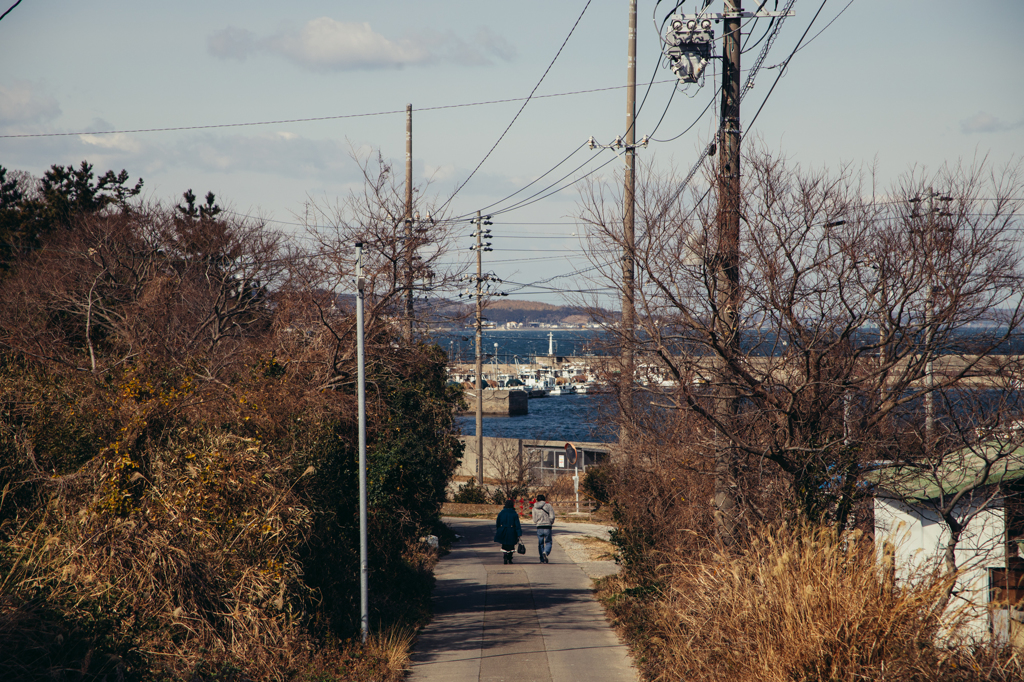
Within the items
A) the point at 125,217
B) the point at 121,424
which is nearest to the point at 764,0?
the point at 121,424

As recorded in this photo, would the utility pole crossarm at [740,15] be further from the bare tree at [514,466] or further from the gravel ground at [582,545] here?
the bare tree at [514,466]

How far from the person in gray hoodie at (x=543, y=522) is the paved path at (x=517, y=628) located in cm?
37

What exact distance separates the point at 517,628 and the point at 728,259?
656cm

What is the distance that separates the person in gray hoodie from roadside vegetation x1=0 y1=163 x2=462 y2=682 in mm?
2641

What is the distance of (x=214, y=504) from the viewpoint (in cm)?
984

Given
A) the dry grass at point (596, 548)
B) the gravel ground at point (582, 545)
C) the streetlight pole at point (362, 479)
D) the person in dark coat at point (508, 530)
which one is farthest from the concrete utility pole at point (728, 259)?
the dry grass at point (596, 548)

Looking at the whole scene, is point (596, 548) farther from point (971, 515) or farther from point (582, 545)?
point (971, 515)

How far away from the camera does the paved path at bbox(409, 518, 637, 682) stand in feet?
33.2

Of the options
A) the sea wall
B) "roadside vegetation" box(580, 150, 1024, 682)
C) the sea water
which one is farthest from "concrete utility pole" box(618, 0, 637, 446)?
the sea wall

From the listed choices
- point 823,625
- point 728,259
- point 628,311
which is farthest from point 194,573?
point 728,259

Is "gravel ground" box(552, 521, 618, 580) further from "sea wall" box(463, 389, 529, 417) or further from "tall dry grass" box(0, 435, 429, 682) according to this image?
"sea wall" box(463, 389, 529, 417)

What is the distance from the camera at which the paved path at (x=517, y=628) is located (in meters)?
10.1

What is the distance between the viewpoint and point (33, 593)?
795 centimetres

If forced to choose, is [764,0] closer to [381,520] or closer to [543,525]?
[381,520]
